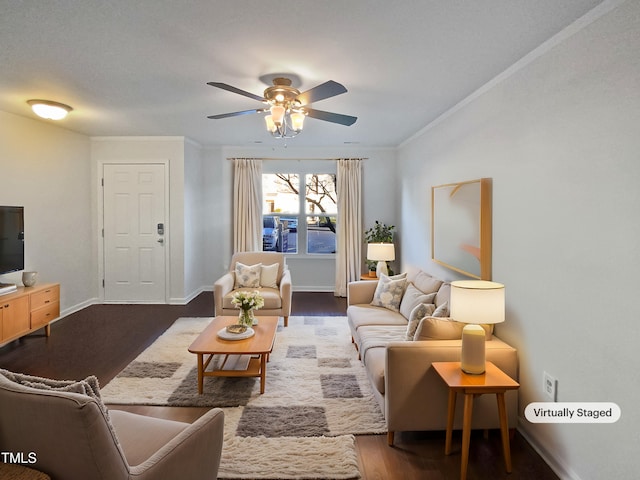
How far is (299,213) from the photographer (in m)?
7.11

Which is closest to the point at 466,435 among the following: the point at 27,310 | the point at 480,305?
the point at 480,305

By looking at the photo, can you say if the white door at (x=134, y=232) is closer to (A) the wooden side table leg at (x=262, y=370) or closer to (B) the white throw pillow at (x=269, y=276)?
(B) the white throw pillow at (x=269, y=276)

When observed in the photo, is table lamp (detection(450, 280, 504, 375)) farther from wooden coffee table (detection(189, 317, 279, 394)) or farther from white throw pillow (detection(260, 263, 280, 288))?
white throw pillow (detection(260, 263, 280, 288))

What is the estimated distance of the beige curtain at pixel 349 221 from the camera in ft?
21.8

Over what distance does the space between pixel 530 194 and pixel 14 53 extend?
359 cm

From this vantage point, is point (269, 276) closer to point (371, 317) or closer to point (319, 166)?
point (371, 317)

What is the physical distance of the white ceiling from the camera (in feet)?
6.86

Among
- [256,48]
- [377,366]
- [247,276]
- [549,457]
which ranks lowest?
[549,457]

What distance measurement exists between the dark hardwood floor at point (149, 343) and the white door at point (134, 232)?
374 millimetres

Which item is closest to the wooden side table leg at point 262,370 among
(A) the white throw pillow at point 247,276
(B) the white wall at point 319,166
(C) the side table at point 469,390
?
(C) the side table at point 469,390

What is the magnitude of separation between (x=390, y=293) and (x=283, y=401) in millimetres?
1683

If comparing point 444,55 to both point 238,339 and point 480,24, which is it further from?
point 238,339

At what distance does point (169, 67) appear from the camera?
2941mm

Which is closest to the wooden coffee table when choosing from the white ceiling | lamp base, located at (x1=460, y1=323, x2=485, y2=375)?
lamp base, located at (x1=460, y1=323, x2=485, y2=375)
